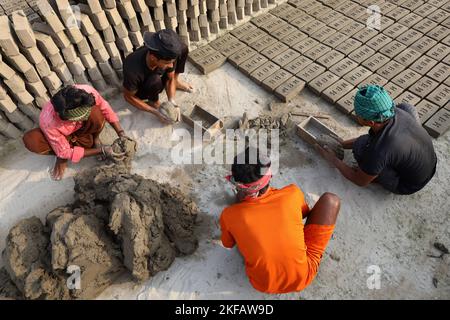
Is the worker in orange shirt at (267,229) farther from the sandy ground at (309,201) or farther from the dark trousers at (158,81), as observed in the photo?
the dark trousers at (158,81)

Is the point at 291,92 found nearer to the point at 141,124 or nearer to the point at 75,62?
the point at 141,124

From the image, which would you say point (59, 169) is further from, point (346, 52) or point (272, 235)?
point (346, 52)

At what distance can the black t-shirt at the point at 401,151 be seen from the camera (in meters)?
3.29

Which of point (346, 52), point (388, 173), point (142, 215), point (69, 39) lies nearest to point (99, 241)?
point (142, 215)

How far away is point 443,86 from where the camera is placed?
4.62 metres

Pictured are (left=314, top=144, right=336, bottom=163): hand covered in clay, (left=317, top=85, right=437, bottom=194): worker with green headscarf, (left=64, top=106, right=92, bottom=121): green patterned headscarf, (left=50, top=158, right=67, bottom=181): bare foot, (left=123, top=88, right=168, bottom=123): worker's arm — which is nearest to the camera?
(left=317, top=85, right=437, bottom=194): worker with green headscarf

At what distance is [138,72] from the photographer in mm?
4074

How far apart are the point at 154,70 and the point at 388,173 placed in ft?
8.47

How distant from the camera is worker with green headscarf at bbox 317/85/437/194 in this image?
126 inches

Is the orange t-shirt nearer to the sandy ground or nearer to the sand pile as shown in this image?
the sandy ground

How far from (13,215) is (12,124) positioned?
108 centimetres

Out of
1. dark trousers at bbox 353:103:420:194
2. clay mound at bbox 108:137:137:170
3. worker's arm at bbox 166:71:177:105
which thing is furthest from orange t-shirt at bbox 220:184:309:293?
worker's arm at bbox 166:71:177:105

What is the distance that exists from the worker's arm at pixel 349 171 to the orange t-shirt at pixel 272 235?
3.05ft
